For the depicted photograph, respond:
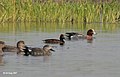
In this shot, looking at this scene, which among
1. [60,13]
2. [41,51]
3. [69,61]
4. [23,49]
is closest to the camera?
[69,61]

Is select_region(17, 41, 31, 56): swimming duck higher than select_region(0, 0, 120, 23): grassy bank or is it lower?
lower

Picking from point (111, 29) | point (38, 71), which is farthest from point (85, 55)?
point (111, 29)

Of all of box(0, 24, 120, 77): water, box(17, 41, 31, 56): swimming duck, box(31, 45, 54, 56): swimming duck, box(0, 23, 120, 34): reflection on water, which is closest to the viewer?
box(0, 24, 120, 77): water

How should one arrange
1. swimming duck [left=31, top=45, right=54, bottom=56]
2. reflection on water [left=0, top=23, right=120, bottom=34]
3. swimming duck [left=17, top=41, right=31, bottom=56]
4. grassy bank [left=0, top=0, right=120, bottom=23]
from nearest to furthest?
swimming duck [left=31, top=45, right=54, bottom=56]
swimming duck [left=17, top=41, right=31, bottom=56]
reflection on water [left=0, top=23, right=120, bottom=34]
grassy bank [left=0, top=0, right=120, bottom=23]

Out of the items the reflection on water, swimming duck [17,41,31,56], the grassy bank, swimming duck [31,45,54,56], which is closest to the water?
Answer: swimming duck [31,45,54,56]

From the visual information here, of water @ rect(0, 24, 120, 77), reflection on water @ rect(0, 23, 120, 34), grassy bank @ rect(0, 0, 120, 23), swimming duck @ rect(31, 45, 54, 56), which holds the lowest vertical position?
water @ rect(0, 24, 120, 77)

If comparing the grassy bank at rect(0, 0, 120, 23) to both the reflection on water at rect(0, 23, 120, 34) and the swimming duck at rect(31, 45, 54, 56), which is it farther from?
the swimming duck at rect(31, 45, 54, 56)

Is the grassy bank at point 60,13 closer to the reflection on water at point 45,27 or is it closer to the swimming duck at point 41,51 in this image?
the reflection on water at point 45,27

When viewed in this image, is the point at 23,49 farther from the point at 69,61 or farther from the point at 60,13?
the point at 60,13

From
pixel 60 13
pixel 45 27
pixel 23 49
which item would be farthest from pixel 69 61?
pixel 60 13

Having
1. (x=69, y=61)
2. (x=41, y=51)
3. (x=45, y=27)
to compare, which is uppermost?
(x=45, y=27)

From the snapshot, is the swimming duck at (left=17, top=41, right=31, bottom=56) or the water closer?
the water

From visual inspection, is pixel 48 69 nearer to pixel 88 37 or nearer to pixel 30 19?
pixel 88 37

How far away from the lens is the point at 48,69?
12133 millimetres
